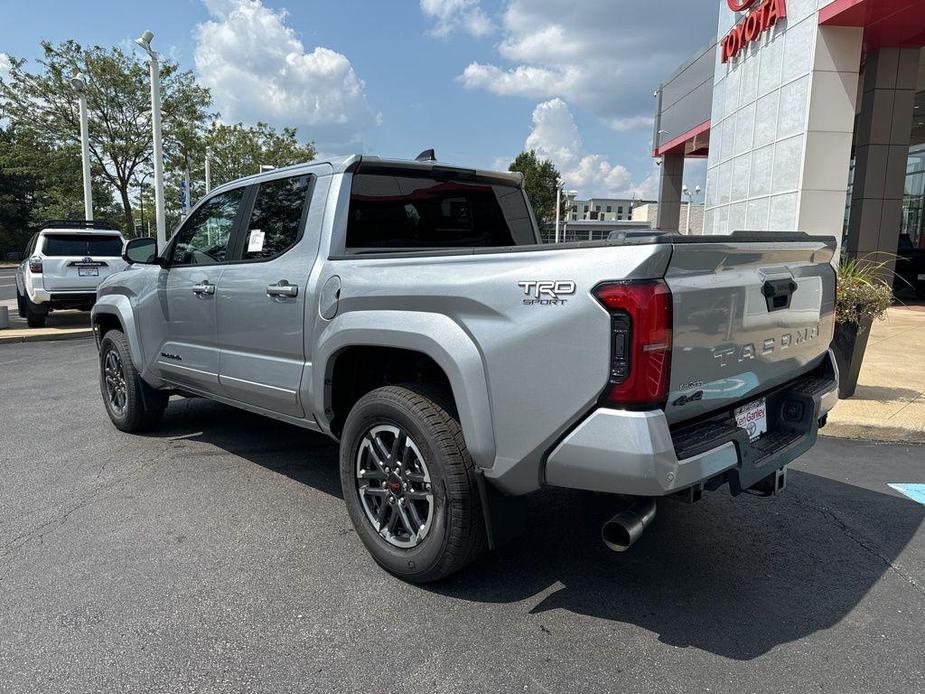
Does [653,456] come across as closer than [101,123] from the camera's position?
Yes

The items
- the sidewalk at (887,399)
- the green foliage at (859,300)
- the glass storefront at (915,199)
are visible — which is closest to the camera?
the sidewalk at (887,399)

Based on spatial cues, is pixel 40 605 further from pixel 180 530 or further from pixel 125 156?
pixel 125 156

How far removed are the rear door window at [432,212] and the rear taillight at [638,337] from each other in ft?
6.09

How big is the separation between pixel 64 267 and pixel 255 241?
1024 cm

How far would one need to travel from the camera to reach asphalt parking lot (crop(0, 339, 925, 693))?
2502mm

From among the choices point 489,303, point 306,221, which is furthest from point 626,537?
point 306,221

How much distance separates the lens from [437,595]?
10.0 feet

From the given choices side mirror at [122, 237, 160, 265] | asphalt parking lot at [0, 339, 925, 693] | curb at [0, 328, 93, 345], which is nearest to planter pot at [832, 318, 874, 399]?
asphalt parking lot at [0, 339, 925, 693]

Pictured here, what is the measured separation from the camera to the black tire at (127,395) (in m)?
5.41

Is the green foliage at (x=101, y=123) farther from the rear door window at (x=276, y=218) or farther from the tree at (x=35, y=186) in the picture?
the rear door window at (x=276, y=218)

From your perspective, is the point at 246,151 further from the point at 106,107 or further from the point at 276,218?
the point at 276,218

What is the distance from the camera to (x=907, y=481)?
470cm

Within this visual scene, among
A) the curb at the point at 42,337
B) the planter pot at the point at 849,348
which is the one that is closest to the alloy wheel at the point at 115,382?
the planter pot at the point at 849,348

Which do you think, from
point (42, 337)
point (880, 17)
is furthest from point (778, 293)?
point (880, 17)
